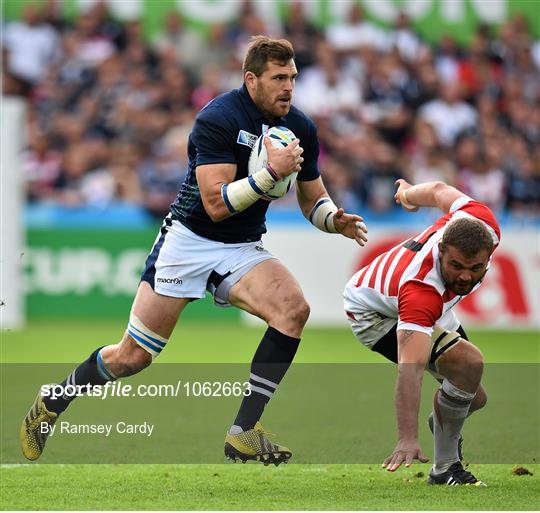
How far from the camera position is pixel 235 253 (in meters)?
7.64

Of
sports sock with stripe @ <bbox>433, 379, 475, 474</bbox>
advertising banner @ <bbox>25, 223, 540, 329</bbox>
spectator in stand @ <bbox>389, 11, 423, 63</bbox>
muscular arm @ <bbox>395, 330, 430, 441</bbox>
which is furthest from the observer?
spectator in stand @ <bbox>389, 11, 423, 63</bbox>

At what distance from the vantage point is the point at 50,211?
666 inches

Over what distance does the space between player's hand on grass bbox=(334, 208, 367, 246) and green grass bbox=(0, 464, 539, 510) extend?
1.42 meters

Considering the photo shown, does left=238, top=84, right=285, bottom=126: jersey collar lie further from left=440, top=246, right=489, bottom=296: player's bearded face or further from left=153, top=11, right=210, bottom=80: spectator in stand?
left=153, top=11, right=210, bottom=80: spectator in stand

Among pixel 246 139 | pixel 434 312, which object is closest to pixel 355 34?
pixel 246 139

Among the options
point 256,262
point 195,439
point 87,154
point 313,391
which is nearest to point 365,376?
point 313,391

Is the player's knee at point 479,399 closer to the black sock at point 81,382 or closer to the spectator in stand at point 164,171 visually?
the black sock at point 81,382

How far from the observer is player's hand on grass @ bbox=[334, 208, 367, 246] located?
7.73m

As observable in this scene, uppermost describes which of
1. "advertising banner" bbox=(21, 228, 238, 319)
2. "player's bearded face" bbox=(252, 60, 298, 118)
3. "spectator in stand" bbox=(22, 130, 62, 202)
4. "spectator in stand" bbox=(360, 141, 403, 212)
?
"player's bearded face" bbox=(252, 60, 298, 118)

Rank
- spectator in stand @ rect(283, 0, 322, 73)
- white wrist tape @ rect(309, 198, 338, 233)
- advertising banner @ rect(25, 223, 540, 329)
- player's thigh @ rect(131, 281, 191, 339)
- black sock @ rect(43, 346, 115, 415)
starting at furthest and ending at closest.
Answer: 1. spectator in stand @ rect(283, 0, 322, 73)
2. advertising banner @ rect(25, 223, 540, 329)
3. white wrist tape @ rect(309, 198, 338, 233)
4. black sock @ rect(43, 346, 115, 415)
5. player's thigh @ rect(131, 281, 191, 339)

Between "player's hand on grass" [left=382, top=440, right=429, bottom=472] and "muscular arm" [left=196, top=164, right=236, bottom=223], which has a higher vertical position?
"muscular arm" [left=196, top=164, right=236, bottom=223]

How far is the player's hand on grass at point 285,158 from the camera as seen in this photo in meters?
7.18

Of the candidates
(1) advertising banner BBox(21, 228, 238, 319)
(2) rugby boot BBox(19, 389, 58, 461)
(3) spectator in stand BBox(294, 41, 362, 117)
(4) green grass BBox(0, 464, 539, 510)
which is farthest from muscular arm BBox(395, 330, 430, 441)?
(3) spectator in stand BBox(294, 41, 362, 117)

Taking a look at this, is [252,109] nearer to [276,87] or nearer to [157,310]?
[276,87]
